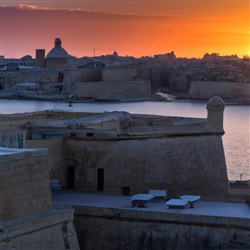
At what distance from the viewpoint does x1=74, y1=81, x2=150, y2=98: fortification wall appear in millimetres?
55875

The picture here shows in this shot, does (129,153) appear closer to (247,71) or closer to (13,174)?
(13,174)

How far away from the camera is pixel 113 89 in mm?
Result: 55938

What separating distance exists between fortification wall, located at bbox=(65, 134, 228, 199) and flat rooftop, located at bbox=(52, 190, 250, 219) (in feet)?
0.81

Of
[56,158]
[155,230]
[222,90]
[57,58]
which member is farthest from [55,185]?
[57,58]

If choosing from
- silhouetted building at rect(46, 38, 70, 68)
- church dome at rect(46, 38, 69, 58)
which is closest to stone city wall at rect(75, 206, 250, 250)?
silhouetted building at rect(46, 38, 70, 68)

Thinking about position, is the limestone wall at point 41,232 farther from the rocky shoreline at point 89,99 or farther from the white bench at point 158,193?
the rocky shoreline at point 89,99

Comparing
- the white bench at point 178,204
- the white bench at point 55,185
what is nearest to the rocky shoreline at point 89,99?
the white bench at point 55,185

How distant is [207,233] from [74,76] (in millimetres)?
50587

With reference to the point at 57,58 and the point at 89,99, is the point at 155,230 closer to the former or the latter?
the point at 89,99

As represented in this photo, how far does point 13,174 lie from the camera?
22.7 feet

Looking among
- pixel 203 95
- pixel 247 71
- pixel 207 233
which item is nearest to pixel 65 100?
pixel 203 95

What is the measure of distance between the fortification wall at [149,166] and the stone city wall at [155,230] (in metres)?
1.24

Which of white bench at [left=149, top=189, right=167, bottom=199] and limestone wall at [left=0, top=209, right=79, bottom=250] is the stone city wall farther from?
limestone wall at [left=0, top=209, right=79, bottom=250]

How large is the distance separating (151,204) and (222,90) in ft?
159
